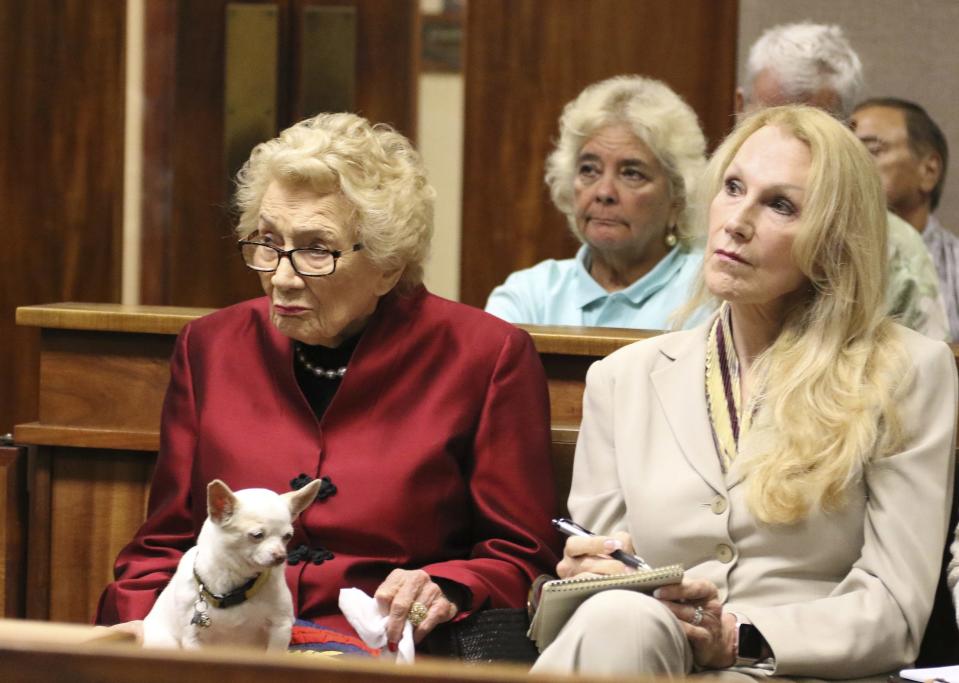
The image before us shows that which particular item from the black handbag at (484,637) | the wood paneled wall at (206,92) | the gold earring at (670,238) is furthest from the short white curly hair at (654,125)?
the black handbag at (484,637)

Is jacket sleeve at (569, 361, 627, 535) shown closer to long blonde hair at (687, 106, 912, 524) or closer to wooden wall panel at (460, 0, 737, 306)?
long blonde hair at (687, 106, 912, 524)

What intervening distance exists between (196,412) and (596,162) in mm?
1732

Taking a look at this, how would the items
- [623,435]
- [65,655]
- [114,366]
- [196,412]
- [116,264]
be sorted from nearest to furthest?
1. [65,655]
2. [623,435]
3. [196,412]
4. [114,366]
5. [116,264]

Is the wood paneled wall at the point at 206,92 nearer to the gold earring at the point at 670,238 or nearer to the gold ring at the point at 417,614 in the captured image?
the gold earring at the point at 670,238

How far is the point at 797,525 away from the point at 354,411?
2.67ft

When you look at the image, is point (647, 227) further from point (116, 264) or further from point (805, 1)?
point (116, 264)

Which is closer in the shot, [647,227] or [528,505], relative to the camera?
[528,505]

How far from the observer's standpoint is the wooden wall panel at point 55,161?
5148 mm

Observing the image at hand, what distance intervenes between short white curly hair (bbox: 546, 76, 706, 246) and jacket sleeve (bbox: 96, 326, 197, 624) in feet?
5.60

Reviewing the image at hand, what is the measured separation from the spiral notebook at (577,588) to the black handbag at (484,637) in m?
0.22

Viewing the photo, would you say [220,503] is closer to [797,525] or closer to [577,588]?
[577,588]

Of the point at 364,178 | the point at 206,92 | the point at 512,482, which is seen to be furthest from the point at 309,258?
the point at 206,92

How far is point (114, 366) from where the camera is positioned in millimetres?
2979

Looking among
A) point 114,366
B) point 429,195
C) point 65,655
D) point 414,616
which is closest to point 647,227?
point 429,195
